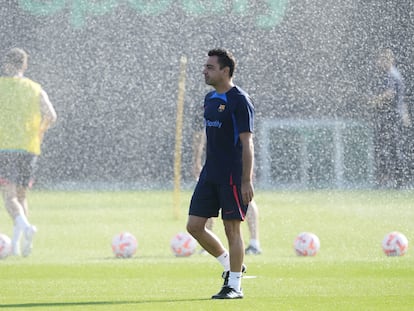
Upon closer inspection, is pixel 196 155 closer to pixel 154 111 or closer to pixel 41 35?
pixel 41 35

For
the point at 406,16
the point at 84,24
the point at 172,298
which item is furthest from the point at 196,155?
the point at 84,24

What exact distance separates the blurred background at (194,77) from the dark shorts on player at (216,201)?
1061 cm

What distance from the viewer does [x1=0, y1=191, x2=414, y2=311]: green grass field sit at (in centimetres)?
838

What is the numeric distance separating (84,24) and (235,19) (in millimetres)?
2668

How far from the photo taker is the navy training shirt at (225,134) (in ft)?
28.1

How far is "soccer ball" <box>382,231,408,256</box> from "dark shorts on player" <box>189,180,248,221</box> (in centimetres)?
334

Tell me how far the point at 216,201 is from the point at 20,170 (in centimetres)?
409

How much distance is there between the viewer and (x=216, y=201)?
8.78m

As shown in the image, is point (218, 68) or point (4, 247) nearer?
point (218, 68)

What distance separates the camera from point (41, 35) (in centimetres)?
2147

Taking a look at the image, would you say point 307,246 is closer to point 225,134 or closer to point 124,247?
point 124,247

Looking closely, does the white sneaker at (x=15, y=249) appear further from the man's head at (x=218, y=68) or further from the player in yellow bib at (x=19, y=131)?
the man's head at (x=218, y=68)

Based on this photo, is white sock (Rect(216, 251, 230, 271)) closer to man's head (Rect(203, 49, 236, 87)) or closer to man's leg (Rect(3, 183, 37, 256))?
man's head (Rect(203, 49, 236, 87))

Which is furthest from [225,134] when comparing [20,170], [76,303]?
[20,170]
